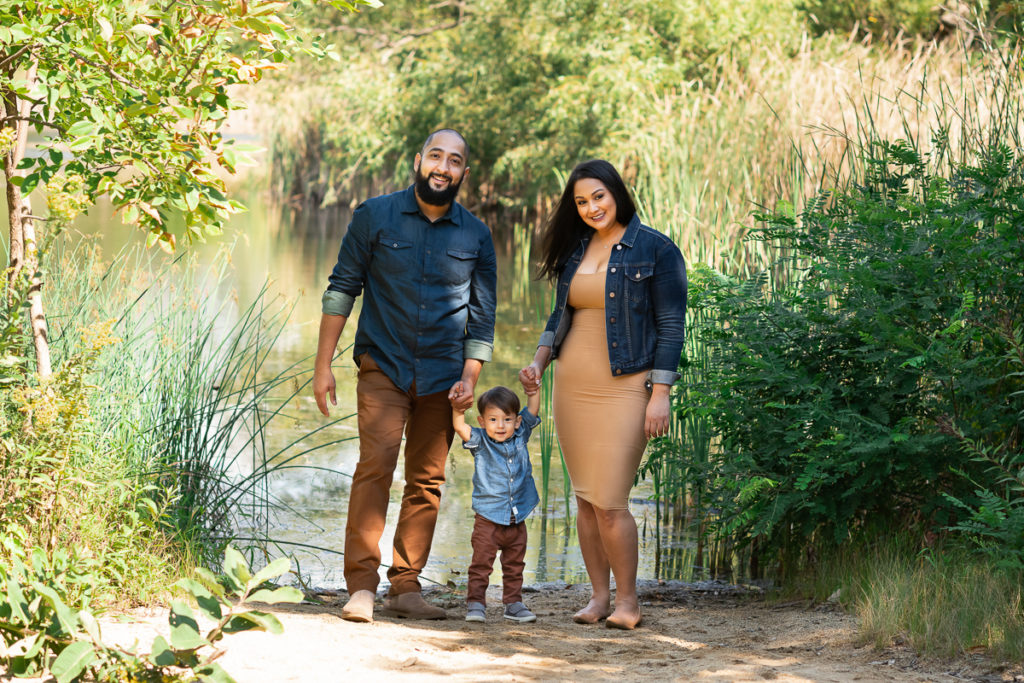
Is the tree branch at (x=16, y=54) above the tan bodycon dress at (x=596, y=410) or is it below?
above

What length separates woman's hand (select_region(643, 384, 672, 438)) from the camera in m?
3.95

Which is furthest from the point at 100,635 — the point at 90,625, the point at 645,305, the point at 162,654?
the point at 645,305

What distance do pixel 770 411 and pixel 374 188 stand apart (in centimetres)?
2122

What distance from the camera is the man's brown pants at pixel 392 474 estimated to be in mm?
4043

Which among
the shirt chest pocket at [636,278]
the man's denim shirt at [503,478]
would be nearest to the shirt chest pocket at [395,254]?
the man's denim shirt at [503,478]

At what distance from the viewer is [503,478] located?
4.16 metres

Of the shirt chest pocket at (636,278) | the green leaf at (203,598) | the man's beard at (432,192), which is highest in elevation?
the man's beard at (432,192)

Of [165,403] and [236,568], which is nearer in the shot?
[236,568]

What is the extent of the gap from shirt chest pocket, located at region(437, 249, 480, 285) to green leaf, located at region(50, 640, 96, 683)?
1887 mm

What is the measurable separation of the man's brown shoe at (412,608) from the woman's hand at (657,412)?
3.52ft

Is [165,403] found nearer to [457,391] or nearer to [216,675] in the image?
[457,391]

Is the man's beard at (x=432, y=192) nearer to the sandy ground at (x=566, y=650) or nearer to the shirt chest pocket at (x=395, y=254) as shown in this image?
the shirt chest pocket at (x=395, y=254)

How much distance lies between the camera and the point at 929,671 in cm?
337

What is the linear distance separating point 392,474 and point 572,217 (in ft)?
4.01
